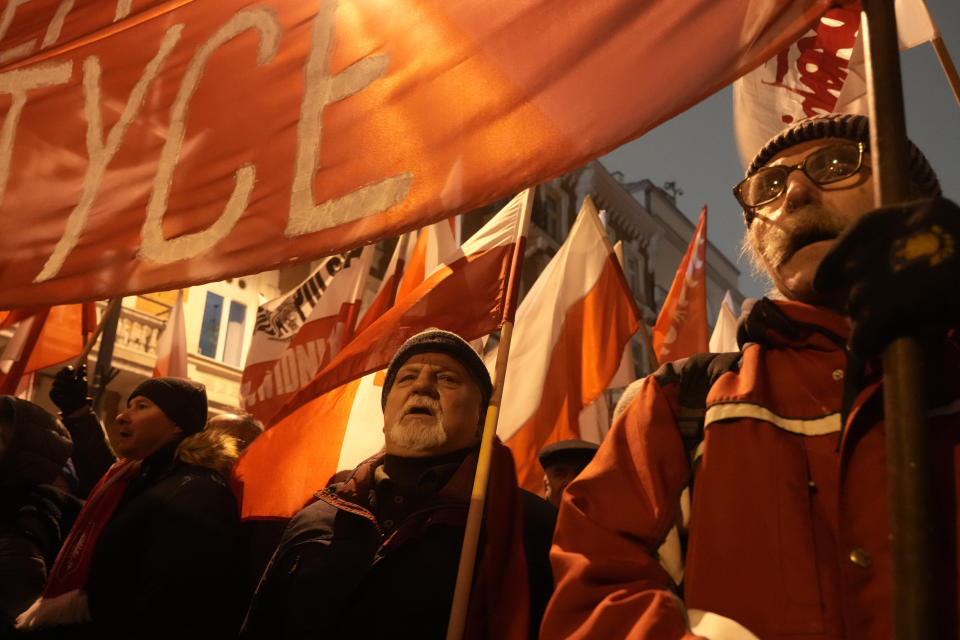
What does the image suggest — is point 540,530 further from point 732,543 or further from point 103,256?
point 103,256

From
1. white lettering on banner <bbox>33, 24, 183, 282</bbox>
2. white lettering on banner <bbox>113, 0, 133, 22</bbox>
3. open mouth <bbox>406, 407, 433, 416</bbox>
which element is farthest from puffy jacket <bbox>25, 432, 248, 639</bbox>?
white lettering on banner <bbox>113, 0, 133, 22</bbox>

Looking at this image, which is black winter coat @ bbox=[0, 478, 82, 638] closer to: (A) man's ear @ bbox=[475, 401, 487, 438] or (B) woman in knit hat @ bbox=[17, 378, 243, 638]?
(B) woman in knit hat @ bbox=[17, 378, 243, 638]

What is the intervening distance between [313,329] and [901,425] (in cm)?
534

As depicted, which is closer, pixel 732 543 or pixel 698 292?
pixel 732 543

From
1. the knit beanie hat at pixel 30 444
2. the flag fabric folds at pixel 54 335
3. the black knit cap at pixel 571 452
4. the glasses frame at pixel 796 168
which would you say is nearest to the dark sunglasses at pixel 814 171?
the glasses frame at pixel 796 168

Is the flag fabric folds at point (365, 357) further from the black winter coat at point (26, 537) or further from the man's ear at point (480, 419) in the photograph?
the black winter coat at point (26, 537)

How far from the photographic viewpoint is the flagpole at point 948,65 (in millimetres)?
2225

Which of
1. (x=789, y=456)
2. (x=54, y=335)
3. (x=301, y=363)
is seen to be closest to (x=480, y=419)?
(x=789, y=456)

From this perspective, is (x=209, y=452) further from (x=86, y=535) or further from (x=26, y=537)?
(x=26, y=537)

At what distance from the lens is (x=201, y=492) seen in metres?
3.26

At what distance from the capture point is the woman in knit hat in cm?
298

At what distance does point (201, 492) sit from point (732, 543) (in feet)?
7.69

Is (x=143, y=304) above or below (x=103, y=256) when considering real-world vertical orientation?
above

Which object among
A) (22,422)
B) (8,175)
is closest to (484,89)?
(8,175)
